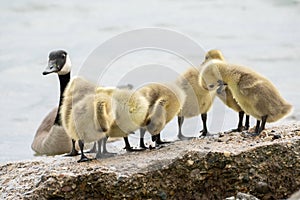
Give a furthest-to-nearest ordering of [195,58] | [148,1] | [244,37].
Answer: [148,1]
[244,37]
[195,58]

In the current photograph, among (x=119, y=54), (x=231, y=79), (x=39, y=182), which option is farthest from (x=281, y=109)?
(x=119, y=54)

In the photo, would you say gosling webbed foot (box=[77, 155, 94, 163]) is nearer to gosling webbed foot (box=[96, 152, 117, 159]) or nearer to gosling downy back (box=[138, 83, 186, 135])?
gosling webbed foot (box=[96, 152, 117, 159])

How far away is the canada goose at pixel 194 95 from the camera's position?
654cm

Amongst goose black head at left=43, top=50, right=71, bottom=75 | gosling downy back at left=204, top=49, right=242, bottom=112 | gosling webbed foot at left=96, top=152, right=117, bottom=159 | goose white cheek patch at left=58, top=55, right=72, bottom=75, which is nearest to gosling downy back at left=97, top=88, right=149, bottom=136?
gosling webbed foot at left=96, top=152, right=117, bottom=159

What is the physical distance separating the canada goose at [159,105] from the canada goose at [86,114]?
318 millimetres

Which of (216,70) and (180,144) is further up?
(216,70)

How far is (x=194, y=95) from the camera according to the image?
657 centimetres

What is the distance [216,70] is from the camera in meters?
6.45

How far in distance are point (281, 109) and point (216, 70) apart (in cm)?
56

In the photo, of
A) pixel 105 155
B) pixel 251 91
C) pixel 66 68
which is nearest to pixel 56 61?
pixel 66 68

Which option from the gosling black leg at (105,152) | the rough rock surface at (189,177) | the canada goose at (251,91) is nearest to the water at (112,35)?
the canada goose at (251,91)

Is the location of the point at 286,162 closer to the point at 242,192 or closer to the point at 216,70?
the point at 242,192

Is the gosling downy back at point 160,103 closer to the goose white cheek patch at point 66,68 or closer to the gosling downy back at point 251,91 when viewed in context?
the gosling downy back at point 251,91

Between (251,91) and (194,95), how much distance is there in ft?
1.69
